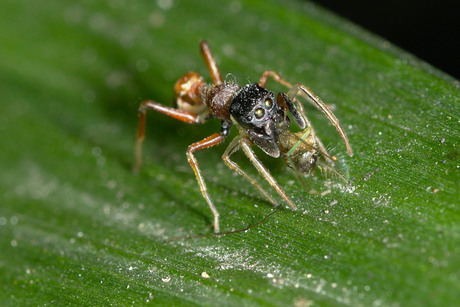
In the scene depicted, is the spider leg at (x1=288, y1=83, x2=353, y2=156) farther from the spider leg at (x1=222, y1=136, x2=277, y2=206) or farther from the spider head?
the spider leg at (x1=222, y1=136, x2=277, y2=206)

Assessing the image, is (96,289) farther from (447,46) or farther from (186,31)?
(447,46)

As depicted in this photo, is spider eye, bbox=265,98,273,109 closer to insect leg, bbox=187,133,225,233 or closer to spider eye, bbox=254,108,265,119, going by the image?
spider eye, bbox=254,108,265,119

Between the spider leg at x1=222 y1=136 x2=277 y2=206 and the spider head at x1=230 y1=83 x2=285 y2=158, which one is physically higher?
the spider head at x1=230 y1=83 x2=285 y2=158

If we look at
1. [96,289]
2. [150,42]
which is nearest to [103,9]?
[150,42]

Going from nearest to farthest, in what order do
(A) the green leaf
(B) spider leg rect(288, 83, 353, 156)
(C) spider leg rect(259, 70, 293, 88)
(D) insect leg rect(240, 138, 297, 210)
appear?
1. (A) the green leaf
2. (D) insect leg rect(240, 138, 297, 210)
3. (B) spider leg rect(288, 83, 353, 156)
4. (C) spider leg rect(259, 70, 293, 88)

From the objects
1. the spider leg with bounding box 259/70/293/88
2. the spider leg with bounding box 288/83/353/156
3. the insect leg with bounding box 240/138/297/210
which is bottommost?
the insect leg with bounding box 240/138/297/210

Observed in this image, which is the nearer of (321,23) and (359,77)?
(359,77)

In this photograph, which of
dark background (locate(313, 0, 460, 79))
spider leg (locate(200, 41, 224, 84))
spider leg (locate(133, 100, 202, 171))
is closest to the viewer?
spider leg (locate(133, 100, 202, 171))

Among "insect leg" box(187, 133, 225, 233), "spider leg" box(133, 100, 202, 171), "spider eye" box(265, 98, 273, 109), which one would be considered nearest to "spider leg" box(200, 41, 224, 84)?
"spider leg" box(133, 100, 202, 171)

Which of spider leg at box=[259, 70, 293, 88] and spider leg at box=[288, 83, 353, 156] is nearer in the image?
spider leg at box=[288, 83, 353, 156]
